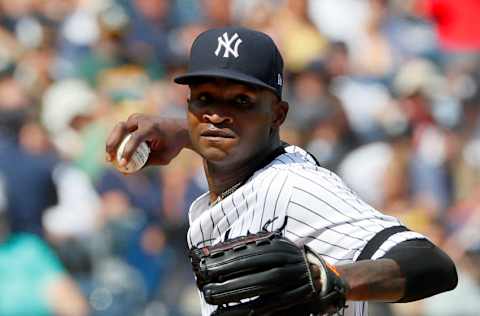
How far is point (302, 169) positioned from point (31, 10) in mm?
5249

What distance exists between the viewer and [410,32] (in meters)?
8.97

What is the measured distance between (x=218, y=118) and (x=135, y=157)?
61 centimetres

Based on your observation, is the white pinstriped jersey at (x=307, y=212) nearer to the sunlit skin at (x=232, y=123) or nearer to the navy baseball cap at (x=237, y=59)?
the sunlit skin at (x=232, y=123)

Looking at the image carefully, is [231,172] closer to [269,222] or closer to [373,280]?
[269,222]

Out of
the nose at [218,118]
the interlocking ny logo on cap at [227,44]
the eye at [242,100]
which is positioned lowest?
the nose at [218,118]

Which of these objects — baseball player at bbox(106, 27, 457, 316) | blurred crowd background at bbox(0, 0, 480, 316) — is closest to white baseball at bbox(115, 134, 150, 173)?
baseball player at bbox(106, 27, 457, 316)

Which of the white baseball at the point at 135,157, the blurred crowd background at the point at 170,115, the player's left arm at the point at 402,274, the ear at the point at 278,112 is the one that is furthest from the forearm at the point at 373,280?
the blurred crowd background at the point at 170,115

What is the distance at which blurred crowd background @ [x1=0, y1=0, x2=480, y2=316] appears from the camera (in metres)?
7.23

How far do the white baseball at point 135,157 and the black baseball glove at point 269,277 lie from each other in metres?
1.04

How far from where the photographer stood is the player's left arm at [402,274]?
2.46 meters

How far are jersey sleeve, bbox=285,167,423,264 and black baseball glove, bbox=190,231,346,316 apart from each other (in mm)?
304

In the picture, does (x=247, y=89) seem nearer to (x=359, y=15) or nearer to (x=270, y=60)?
(x=270, y=60)

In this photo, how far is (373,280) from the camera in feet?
8.10

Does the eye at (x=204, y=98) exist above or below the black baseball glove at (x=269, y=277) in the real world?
above
